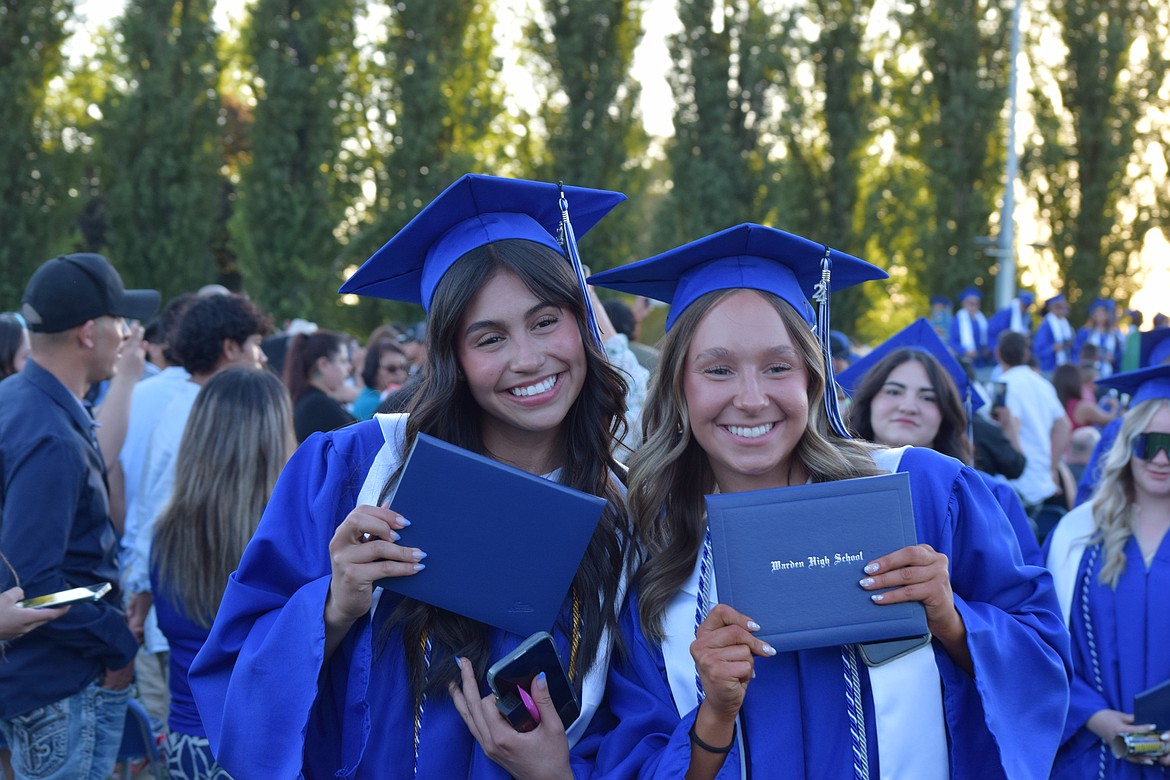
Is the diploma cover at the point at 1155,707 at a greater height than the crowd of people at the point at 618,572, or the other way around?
the crowd of people at the point at 618,572

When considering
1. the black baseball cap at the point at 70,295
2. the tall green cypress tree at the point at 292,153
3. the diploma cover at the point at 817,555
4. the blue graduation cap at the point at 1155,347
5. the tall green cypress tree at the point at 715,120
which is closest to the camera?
the diploma cover at the point at 817,555

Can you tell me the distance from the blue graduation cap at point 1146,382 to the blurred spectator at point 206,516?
120 inches

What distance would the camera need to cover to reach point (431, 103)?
21203mm

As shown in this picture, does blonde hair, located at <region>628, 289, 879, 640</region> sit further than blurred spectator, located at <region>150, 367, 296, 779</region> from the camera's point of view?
No

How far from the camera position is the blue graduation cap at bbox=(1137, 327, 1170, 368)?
5211 mm

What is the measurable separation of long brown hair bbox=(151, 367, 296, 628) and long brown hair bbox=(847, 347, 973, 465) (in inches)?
92.8

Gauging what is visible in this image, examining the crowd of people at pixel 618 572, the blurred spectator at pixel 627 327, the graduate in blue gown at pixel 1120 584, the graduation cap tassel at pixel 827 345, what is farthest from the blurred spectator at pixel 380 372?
the graduation cap tassel at pixel 827 345

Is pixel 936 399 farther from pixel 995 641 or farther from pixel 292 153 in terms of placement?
pixel 292 153

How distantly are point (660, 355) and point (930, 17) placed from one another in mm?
22831

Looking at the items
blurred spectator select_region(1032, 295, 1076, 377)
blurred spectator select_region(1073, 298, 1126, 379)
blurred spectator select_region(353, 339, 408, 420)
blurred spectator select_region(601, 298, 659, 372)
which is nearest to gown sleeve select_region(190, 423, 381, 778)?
blurred spectator select_region(601, 298, 659, 372)

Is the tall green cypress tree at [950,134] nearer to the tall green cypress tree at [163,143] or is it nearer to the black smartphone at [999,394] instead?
the tall green cypress tree at [163,143]

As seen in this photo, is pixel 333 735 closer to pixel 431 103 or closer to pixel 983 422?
pixel 983 422

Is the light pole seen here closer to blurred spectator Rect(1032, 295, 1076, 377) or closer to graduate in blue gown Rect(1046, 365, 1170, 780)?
blurred spectator Rect(1032, 295, 1076, 377)

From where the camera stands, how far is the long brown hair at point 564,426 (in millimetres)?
2611
